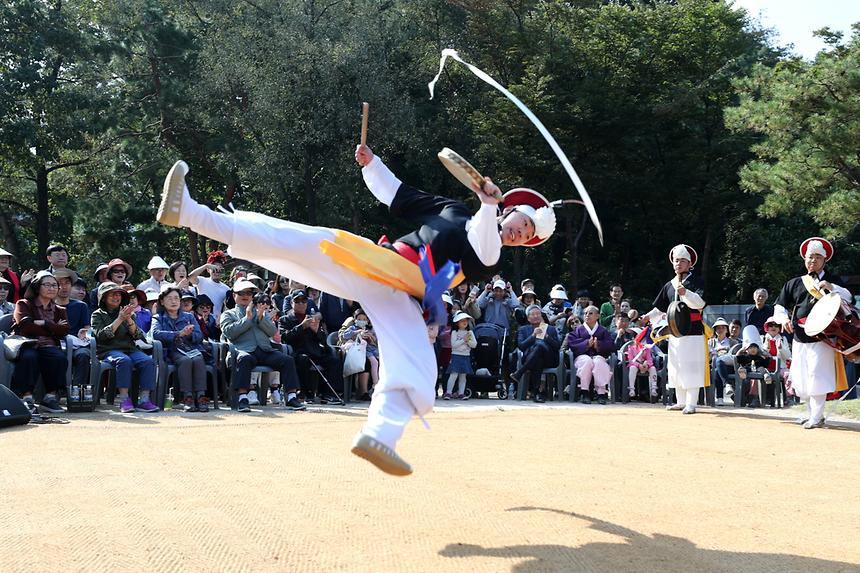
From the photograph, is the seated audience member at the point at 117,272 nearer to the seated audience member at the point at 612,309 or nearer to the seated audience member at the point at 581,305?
the seated audience member at the point at 581,305

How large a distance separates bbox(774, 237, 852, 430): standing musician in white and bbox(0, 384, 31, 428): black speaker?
7922mm

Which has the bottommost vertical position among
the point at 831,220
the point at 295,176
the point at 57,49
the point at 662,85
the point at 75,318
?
the point at 75,318

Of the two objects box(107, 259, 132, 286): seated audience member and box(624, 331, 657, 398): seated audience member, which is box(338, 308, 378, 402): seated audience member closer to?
box(107, 259, 132, 286): seated audience member

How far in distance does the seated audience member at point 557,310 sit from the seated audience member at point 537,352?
2.70 feet

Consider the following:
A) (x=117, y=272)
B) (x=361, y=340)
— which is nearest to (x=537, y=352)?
(x=361, y=340)

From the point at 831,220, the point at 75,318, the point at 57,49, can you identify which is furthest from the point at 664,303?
the point at 57,49

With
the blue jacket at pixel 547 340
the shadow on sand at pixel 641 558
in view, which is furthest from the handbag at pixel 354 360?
the shadow on sand at pixel 641 558

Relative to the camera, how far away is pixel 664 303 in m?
12.0

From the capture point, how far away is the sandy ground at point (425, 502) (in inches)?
161

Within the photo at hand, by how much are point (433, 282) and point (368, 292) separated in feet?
1.20

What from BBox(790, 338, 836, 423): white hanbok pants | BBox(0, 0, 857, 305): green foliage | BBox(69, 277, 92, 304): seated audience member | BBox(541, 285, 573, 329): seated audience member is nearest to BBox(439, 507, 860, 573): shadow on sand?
BBox(790, 338, 836, 423): white hanbok pants

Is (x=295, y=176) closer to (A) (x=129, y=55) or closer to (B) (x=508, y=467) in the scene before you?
(A) (x=129, y=55)

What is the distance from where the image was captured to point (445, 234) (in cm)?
488

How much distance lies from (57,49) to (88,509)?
21432mm
